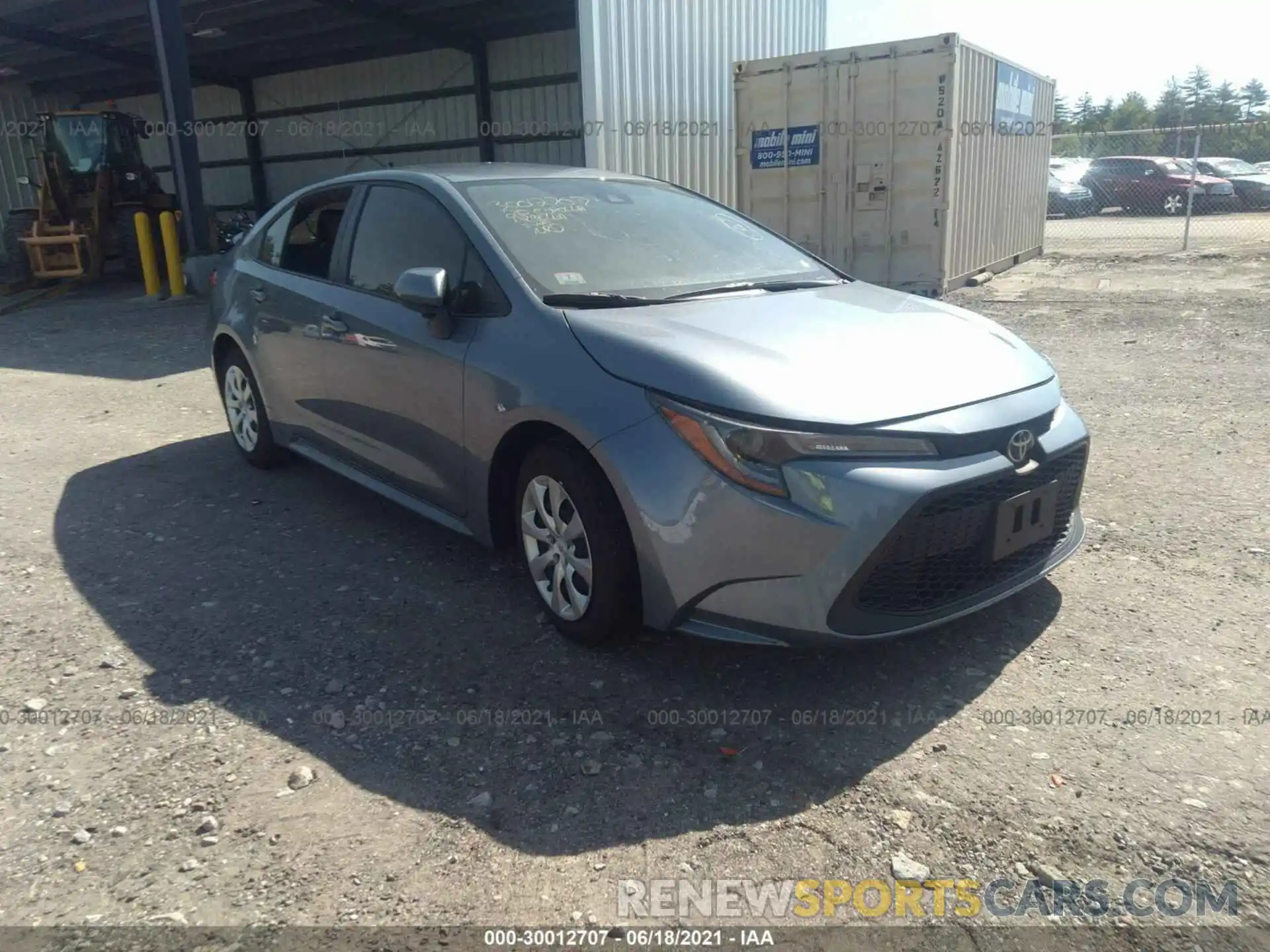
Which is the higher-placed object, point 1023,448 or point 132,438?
point 1023,448

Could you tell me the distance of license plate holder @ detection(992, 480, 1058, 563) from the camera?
9.58 ft

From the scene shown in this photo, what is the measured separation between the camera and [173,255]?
14133 mm

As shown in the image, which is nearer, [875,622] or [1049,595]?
[875,622]

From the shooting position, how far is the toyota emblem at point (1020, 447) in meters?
2.93

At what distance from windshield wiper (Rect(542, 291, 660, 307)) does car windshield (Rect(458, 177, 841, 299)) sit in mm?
30

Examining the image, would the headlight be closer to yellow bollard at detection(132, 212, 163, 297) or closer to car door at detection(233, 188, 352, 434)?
car door at detection(233, 188, 352, 434)

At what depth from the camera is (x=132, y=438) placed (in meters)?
6.37

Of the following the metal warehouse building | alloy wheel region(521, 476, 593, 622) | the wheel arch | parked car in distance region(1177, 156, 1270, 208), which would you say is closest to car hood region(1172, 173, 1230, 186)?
parked car in distance region(1177, 156, 1270, 208)

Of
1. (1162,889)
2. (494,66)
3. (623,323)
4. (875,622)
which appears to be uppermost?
(494,66)

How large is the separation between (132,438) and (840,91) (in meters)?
8.35

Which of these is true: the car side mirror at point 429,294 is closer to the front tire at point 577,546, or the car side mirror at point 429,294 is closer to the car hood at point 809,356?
the car hood at point 809,356

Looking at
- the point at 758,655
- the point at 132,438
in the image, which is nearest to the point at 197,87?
the point at 132,438

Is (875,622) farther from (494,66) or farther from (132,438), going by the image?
(494,66)

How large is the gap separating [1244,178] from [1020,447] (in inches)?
989
